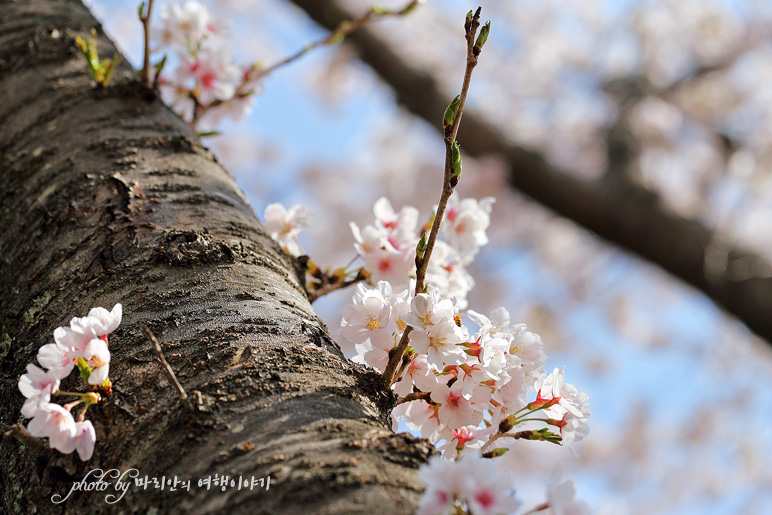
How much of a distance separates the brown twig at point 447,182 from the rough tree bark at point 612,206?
3.00 m

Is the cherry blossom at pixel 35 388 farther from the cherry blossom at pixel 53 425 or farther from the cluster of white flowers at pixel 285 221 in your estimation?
the cluster of white flowers at pixel 285 221

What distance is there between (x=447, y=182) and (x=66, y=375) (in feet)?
1.76

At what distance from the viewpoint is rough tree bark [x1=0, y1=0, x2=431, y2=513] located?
0.65 m

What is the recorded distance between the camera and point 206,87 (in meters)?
1.51

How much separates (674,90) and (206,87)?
5196mm

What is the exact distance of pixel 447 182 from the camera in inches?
29.8

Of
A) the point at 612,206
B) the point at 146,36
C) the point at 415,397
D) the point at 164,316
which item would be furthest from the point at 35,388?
the point at 612,206

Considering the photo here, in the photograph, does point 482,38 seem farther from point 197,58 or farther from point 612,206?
point 612,206

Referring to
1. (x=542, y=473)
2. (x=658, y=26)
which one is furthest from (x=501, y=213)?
(x=542, y=473)

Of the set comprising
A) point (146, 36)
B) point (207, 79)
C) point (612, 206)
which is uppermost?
point (612, 206)

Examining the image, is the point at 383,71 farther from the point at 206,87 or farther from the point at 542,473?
the point at 542,473

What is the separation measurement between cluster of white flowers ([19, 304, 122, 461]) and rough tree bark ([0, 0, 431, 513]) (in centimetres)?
3

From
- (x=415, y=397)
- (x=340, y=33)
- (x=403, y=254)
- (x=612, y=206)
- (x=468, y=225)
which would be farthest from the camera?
Result: (x=612, y=206)

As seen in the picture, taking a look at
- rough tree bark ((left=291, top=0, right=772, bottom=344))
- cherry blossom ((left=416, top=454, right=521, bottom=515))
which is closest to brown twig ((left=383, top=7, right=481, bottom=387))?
cherry blossom ((left=416, top=454, right=521, bottom=515))
